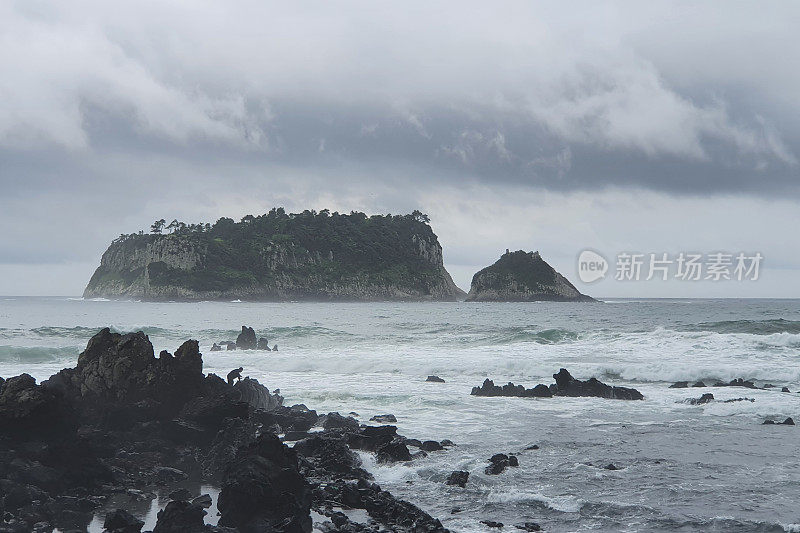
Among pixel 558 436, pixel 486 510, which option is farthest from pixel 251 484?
pixel 558 436

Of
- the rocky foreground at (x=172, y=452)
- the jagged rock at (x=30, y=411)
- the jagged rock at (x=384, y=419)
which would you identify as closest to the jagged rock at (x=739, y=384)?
the jagged rock at (x=384, y=419)

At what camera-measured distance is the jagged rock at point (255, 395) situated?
64.6ft

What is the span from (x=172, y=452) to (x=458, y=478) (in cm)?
633

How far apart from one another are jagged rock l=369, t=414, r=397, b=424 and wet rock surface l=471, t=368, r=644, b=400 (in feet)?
20.5

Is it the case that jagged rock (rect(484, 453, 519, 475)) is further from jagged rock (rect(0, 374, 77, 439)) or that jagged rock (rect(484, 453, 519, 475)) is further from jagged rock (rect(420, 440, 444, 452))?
jagged rock (rect(0, 374, 77, 439))

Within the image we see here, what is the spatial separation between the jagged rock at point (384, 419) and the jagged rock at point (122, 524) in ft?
31.9

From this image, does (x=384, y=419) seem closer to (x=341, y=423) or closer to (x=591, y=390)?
(x=341, y=423)

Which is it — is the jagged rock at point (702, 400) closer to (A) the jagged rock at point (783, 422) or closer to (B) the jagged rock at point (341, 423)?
(A) the jagged rock at point (783, 422)

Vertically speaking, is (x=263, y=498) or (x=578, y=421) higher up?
(x=578, y=421)

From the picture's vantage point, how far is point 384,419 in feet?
62.7

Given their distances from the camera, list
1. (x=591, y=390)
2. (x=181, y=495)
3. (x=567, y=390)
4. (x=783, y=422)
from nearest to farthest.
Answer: (x=181, y=495) → (x=783, y=422) → (x=591, y=390) → (x=567, y=390)

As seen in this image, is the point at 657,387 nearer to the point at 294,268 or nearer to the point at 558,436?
the point at 558,436

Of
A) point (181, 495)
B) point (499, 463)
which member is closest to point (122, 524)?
point (181, 495)

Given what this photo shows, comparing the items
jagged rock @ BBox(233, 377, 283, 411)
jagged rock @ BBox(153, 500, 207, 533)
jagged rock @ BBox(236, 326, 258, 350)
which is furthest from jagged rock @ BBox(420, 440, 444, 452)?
jagged rock @ BBox(236, 326, 258, 350)
